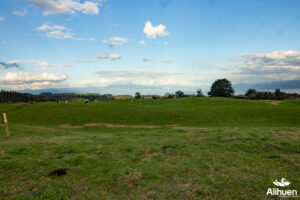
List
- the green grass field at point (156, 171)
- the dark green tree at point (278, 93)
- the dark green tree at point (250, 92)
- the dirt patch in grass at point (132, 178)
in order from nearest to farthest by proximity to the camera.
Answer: the green grass field at point (156, 171) < the dirt patch in grass at point (132, 178) < the dark green tree at point (278, 93) < the dark green tree at point (250, 92)

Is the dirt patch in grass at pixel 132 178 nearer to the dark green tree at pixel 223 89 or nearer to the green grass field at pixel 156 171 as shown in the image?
the green grass field at pixel 156 171

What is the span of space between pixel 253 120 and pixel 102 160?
27.4 m

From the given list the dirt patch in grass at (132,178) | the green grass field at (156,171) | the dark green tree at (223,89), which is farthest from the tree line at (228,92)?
the dirt patch in grass at (132,178)

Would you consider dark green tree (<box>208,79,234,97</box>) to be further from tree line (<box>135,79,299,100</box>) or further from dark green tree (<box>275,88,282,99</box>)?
dark green tree (<box>275,88,282,99</box>)

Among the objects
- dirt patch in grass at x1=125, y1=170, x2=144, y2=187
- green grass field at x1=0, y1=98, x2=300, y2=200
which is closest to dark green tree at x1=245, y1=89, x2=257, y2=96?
green grass field at x1=0, y1=98, x2=300, y2=200

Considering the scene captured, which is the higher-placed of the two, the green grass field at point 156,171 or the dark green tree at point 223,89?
the dark green tree at point 223,89

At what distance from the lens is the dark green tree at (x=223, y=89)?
9194cm

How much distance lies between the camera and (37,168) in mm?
7387

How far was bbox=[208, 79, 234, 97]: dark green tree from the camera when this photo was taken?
91.9 metres

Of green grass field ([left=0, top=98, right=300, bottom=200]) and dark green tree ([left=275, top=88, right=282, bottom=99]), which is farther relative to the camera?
dark green tree ([left=275, top=88, right=282, bottom=99])

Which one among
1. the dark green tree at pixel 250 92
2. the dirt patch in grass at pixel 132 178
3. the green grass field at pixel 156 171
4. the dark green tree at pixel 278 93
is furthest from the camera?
the dark green tree at pixel 250 92

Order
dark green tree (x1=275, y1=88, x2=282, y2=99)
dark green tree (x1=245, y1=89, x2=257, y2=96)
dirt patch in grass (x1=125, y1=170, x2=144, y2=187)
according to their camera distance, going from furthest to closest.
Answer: dark green tree (x1=245, y1=89, x2=257, y2=96) < dark green tree (x1=275, y1=88, x2=282, y2=99) < dirt patch in grass (x1=125, y1=170, x2=144, y2=187)

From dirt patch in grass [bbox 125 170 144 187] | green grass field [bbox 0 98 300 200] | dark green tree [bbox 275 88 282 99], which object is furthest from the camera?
dark green tree [bbox 275 88 282 99]

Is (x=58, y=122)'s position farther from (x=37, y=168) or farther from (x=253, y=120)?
(x=253, y=120)
